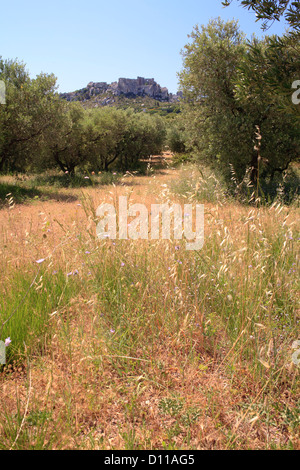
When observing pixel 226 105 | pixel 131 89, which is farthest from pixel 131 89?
pixel 226 105

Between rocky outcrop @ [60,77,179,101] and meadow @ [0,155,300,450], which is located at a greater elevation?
rocky outcrop @ [60,77,179,101]

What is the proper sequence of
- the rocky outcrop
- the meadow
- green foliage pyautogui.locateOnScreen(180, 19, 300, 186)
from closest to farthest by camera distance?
1. the meadow
2. green foliage pyautogui.locateOnScreen(180, 19, 300, 186)
3. the rocky outcrop

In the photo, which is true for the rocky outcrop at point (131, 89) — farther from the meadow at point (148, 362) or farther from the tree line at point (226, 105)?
the meadow at point (148, 362)

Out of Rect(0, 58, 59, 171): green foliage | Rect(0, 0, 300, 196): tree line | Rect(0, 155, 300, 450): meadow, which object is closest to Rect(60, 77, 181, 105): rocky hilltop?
Rect(0, 58, 59, 171): green foliage

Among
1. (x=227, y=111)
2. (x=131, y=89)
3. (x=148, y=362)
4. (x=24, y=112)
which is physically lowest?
(x=148, y=362)

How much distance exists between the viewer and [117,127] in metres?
25.1

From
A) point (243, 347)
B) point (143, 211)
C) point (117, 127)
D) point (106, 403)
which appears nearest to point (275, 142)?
point (143, 211)

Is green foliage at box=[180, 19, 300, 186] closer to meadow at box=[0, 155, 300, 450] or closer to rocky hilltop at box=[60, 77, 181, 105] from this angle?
meadow at box=[0, 155, 300, 450]

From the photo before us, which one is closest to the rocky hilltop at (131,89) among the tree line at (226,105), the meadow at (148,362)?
the tree line at (226,105)

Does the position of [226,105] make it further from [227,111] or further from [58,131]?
[58,131]

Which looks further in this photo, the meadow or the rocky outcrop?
the rocky outcrop
